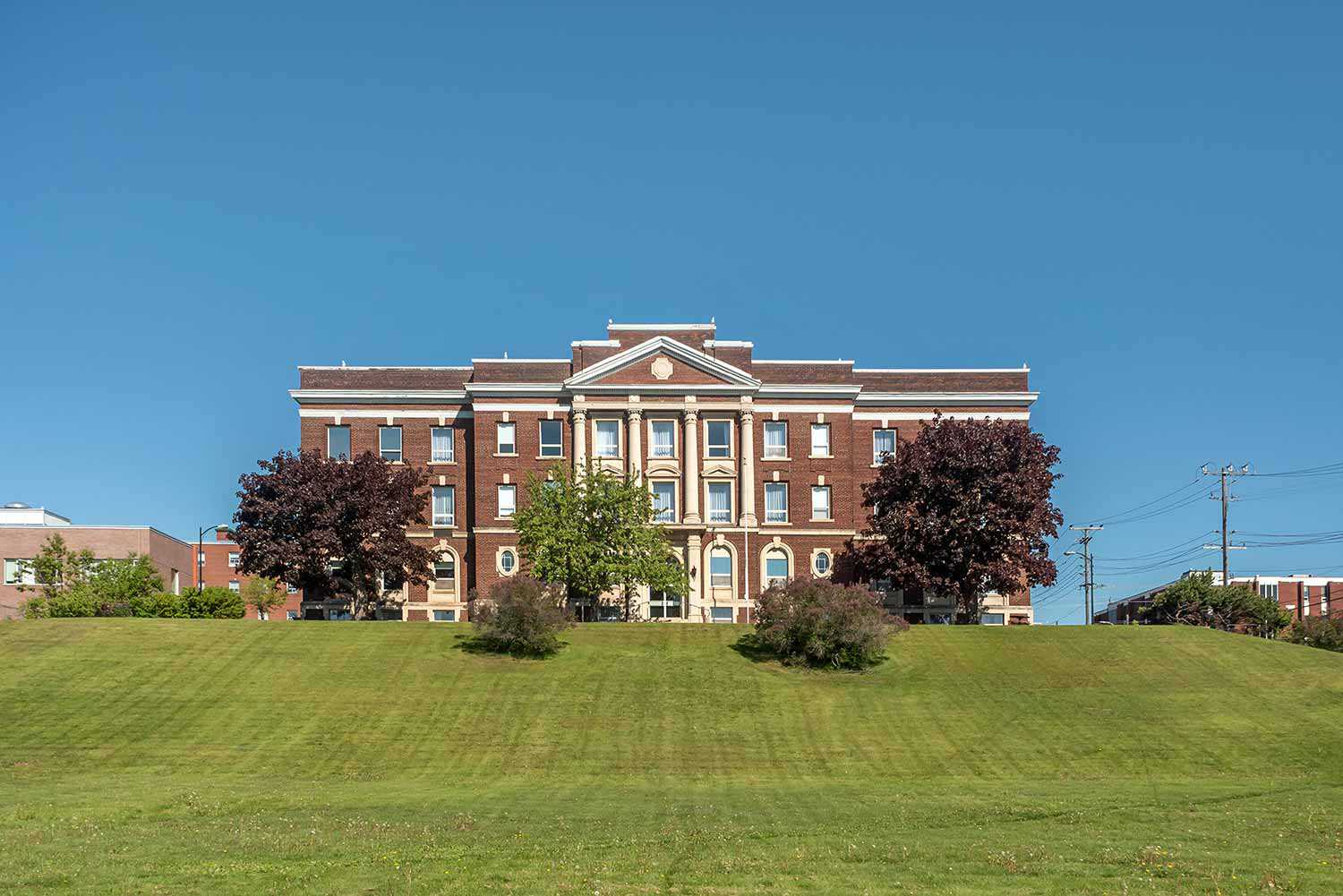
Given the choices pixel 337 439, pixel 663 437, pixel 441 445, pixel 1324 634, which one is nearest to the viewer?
pixel 1324 634

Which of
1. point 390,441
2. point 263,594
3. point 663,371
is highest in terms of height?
point 663,371

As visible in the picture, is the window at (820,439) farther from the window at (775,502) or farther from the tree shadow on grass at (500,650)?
the tree shadow on grass at (500,650)

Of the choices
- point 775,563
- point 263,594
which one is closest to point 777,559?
point 775,563

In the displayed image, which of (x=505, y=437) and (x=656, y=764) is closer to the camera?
(x=656, y=764)

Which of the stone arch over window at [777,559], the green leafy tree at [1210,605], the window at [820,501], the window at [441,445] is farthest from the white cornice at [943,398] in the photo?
the window at [441,445]

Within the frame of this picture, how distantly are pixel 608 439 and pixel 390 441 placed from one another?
573 inches

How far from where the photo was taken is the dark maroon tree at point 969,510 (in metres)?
76.2

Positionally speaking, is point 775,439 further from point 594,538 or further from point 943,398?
point 594,538

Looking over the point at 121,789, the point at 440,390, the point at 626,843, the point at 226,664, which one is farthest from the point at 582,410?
the point at 626,843

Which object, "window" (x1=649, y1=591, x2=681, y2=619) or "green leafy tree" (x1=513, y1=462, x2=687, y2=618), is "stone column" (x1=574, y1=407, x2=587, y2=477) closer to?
"green leafy tree" (x1=513, y1=462, x2=687, y2=618)

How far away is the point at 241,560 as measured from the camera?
7738 centimetres

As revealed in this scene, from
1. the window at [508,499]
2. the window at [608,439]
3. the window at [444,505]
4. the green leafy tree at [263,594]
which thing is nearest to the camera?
the window at [608,439]

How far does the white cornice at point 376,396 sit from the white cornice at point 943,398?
27350 millimetres

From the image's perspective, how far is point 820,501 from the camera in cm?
8731
